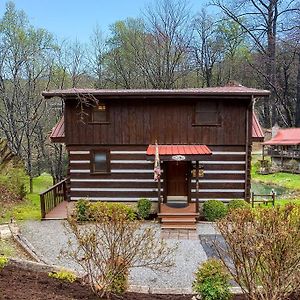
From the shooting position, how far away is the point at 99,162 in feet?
51.3

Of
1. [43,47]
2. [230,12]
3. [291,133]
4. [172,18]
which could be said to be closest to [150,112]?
[43,47]

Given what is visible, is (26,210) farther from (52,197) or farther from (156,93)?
(156,93)

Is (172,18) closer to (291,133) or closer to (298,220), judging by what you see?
(291,133)

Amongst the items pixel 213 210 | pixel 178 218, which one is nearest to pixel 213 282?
pixel 178 218

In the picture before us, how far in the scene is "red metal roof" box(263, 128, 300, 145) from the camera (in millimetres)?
33819

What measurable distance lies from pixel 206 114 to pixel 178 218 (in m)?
4.39

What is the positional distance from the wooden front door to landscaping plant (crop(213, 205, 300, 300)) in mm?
9499

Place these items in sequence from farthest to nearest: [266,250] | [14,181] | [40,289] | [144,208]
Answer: [14,181] → [144,208] → [40,289] → [266,250]

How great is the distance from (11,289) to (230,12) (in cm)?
3892

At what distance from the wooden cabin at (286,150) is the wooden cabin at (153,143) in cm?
1963

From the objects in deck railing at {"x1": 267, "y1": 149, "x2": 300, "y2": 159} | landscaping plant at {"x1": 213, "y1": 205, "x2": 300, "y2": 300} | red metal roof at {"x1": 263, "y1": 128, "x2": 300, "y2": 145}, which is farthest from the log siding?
deck railing at {"x1": 267, "y1": 149, "x2": 300, "y2": 159}

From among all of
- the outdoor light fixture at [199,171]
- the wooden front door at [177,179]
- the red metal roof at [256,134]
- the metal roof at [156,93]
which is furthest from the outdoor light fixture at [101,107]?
the red metal roof at [256,134]

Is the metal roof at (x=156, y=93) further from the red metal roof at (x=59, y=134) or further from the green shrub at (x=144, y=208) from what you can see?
the green shrub at (x=144, y=208)

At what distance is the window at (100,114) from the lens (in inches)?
601
